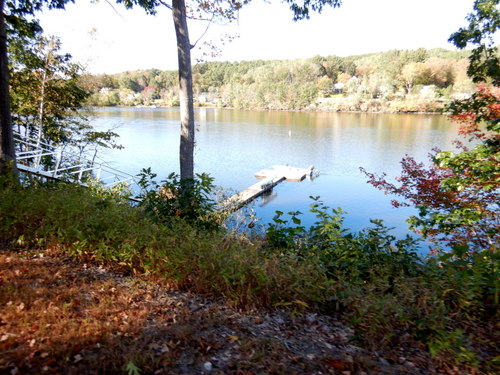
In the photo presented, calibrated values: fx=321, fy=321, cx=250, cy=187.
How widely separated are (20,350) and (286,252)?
8.31 ft

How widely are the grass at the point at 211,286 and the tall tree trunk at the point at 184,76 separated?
2.38 m

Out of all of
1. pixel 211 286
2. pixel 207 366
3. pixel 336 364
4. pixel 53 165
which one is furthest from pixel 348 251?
pixel 53 165

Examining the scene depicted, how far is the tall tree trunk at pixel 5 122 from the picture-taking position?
5.13 meters

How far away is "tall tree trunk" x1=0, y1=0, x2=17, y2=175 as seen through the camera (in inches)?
202

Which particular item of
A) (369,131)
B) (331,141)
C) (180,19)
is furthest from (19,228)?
(369,131)

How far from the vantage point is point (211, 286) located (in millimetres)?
3113

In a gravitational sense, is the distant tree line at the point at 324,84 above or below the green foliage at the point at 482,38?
above

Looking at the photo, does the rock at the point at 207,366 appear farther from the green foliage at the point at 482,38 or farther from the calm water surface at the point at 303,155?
the calm water surface at the point at 303,155

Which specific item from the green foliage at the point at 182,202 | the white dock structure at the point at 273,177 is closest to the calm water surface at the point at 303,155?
the white dock structure at the point at 273,177

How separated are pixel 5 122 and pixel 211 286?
4.85m

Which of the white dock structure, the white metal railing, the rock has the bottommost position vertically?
the white dock structure

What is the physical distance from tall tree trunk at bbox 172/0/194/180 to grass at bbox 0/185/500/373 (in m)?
2.38

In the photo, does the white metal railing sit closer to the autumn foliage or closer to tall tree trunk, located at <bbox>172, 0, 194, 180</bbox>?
tall tree trunk, located at <bbox>172, 0, 194, 180</bbox>

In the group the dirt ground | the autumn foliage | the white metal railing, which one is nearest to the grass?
the dirt ground
